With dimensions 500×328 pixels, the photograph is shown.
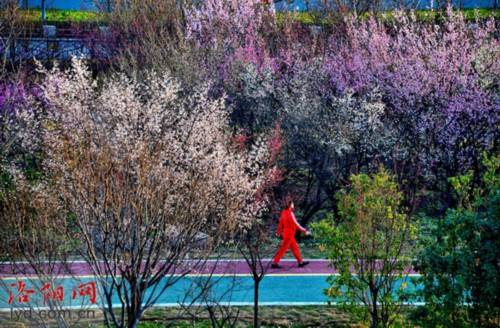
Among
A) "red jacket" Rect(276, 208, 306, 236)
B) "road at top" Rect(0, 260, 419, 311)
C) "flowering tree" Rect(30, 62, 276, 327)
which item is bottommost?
"road at top" Rect(0, 260, 419, 311)

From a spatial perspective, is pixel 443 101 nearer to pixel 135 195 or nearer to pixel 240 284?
pixel 240 284

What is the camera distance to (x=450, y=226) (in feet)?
35.2

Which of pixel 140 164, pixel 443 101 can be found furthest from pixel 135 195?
pixel 443 101

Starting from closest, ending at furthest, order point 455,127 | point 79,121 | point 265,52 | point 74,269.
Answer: point 79,121
point 74,269
point 455,127
point 265,52

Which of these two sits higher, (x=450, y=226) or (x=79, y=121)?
(x=79, y=121)

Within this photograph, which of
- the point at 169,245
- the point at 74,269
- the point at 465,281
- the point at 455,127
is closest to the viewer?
the point at 465,281

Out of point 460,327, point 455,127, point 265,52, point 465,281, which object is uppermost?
point 265,52

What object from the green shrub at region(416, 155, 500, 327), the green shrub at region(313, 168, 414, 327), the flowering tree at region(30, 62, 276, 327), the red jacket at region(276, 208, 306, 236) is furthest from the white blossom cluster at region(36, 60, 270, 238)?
the green shrub at region(416, 155, 500, 327)

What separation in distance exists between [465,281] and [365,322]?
3.03 metres

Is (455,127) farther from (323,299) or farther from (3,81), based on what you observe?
(3,81)

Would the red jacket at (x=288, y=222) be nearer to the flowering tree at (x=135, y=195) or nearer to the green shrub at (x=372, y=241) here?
the flowering tree at (x=135, y=195)

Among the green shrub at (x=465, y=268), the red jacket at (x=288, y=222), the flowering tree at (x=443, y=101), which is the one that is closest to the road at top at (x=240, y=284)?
the red jacket at (x=288, y=222)

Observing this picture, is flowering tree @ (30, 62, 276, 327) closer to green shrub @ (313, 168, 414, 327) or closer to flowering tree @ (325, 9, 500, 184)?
green shrub @ (313, 168, 414, 327)

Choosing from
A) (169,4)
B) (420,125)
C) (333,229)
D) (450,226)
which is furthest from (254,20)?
(450,226)
